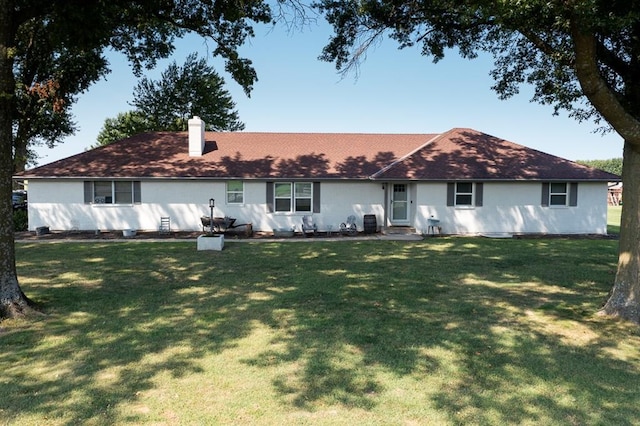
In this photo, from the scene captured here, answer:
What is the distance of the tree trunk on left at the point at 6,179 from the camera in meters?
6.50

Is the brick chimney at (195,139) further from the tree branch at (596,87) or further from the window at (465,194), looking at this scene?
the tree branch at (596,87)

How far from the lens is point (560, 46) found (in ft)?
25.0

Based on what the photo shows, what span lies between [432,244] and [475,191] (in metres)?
4.49

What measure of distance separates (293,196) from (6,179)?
12.2 metres

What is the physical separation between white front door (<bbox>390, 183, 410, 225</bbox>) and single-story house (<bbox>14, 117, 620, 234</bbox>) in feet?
0.15

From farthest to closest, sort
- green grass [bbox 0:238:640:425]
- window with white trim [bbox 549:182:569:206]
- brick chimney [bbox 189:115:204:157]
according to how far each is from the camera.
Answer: brick chimney [bbox 189:115:204:157] < window with white trim [bbox 549:182:569:206] < green grass [bbox 0:238:640:425]

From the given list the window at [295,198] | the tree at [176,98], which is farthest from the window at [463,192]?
the tree at [176,98]

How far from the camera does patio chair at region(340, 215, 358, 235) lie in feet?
58.0

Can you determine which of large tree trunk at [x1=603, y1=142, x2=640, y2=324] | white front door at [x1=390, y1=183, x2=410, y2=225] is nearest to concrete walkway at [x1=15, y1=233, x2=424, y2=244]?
white front door at [x1=390, y1=183, x2=410, y2=225]

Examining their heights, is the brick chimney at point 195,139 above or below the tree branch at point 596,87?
above

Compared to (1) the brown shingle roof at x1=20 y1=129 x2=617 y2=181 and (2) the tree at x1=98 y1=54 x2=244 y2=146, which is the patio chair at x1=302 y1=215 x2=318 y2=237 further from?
(2) the tree at x1=98 y1=54 x2=244 y2=146

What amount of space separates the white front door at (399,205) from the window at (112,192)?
11.3 metres

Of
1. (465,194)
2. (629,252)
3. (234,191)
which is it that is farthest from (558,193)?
(234,191)

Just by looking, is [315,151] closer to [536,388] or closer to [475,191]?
[475,191]
